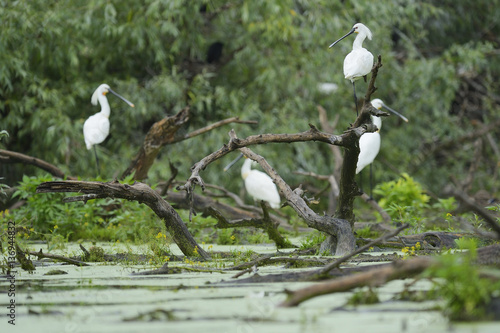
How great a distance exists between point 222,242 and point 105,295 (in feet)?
10.6

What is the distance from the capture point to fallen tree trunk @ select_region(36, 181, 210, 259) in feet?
12.7

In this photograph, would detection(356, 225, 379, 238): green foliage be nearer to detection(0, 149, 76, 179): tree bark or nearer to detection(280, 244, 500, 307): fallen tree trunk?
detection(0, 149, 76, 179): tree bark

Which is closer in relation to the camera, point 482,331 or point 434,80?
point 482,331

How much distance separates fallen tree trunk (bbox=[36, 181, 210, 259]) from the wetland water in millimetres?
707

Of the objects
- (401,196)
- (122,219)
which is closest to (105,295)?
(122,219)

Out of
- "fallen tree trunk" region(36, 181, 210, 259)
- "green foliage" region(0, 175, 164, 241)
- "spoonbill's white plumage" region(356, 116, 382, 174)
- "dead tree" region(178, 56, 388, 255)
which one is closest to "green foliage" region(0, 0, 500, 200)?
"spoonbill's white plumage" region(356, 116, 382, 174)

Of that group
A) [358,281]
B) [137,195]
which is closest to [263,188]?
[137,195]

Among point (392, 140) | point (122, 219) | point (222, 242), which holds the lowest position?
point (222, 242)

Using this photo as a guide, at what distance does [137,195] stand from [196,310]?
1782 millimetres

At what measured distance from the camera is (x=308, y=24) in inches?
400

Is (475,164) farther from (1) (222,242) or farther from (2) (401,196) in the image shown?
(1) (222,242)

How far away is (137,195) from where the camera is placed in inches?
159

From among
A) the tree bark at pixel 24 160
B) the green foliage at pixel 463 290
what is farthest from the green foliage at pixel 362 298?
the tree bark at pixel 24 160

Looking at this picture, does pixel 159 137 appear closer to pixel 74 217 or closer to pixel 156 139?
pixel 156 139
